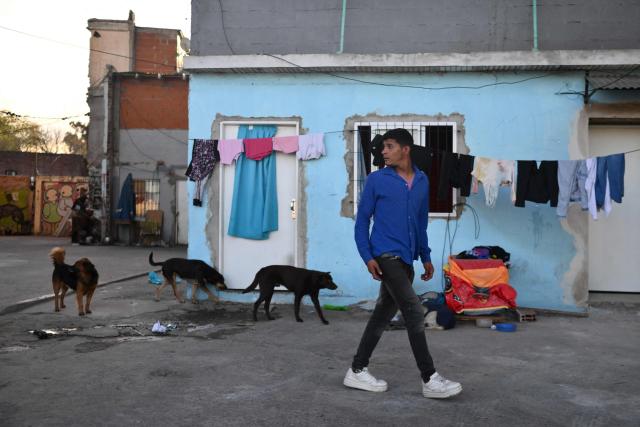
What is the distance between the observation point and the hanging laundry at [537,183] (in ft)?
26.3

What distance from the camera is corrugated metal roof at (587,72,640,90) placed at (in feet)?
26.3

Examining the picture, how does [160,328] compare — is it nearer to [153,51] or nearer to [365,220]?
[365,220]

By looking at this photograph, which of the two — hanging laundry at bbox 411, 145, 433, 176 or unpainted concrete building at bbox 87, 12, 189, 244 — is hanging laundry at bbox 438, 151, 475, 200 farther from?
unpainted concrete building at bbox 87, 12, 189, 244

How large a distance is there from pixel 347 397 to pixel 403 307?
78 cm

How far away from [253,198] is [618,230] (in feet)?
17.3

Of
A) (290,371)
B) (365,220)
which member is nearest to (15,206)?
(290,371)

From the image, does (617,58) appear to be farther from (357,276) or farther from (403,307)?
(403,307)

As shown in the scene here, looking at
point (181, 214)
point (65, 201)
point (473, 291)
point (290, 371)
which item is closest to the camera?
point (290, 371)

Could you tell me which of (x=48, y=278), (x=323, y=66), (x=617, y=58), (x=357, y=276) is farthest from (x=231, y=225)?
(x=617, y=58)

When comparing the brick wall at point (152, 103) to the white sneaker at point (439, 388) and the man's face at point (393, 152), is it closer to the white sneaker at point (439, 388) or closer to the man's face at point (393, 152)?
the man's face at point (393, 152)

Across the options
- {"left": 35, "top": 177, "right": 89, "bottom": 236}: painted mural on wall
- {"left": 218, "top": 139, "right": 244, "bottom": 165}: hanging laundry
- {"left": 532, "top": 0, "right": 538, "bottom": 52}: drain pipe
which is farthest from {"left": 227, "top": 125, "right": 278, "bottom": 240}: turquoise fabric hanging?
{"left": 35, "top": 177, "right": 89, "bottom": 236}: painted mural on wall

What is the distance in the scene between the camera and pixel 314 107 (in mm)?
8969

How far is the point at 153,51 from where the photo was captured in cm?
3105

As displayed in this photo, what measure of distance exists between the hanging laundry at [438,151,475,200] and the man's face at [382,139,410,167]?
3593mm
